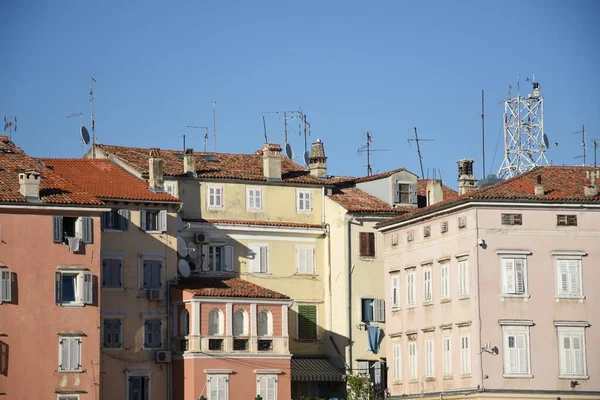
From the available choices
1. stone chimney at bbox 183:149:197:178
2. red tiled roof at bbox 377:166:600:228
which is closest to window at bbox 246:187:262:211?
stone chimney at bbox 183:149:197:178

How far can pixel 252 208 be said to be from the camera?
308 feet

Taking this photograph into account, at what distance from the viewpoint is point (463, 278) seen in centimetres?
8156

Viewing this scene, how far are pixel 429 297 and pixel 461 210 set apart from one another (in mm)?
5480

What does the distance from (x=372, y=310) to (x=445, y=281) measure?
34.0ft

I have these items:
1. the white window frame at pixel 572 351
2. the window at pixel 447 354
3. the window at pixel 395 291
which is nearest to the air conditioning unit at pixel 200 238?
the window at pixel 395 291

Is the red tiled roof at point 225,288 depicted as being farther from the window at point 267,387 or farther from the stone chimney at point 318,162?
the stone chimney at point 318,162

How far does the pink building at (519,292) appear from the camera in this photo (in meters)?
79.1

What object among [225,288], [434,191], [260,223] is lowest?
[225,288]

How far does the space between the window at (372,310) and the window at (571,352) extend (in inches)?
597

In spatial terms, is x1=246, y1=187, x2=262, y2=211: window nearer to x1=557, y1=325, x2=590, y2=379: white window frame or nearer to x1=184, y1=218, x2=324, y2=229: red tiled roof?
x1=184, y1=218, x2=324, y2=229: red tiled roof

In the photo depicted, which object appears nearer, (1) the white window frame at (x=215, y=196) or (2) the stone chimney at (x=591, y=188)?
(2) the stone chimney at (x=591, y=188)

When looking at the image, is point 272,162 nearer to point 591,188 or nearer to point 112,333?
point 112,333

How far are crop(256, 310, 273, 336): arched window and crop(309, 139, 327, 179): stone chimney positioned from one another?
11248 millimetres

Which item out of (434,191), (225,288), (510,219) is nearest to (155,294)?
(225,288)
